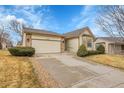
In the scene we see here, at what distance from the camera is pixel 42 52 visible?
17172mm

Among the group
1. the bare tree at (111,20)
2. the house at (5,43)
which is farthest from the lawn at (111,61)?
the house at (5,43)

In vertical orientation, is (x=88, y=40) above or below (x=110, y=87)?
above

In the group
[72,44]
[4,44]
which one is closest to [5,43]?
[4,44]

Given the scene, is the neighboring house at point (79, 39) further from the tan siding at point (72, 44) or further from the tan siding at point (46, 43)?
the tan siding at point (46, 43)

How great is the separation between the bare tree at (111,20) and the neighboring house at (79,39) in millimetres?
6465

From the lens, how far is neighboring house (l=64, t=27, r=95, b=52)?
66.4ft

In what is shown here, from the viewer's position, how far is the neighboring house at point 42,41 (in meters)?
16.2

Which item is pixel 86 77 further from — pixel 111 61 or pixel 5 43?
pixel 5 43

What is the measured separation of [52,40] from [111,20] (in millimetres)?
8991

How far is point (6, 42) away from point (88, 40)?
29.0 m

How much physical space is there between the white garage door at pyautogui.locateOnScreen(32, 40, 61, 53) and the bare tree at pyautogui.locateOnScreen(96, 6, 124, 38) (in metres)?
7.51
